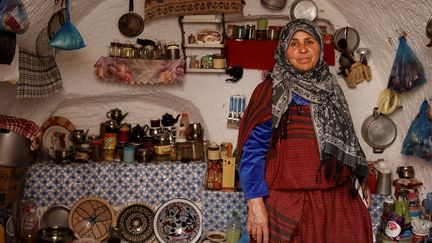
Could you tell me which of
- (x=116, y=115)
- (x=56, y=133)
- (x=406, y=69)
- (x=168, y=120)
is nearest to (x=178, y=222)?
(x=168, y=120)

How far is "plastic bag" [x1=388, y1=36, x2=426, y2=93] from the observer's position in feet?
8.95

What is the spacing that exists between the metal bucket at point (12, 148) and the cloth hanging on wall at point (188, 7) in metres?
1.29

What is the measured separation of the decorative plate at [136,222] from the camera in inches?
125

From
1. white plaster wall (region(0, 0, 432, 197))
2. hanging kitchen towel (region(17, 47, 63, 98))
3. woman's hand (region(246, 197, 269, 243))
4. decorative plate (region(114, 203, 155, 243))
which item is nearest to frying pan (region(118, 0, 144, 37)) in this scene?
white plaster wall (region(0, 0, 432, 197))

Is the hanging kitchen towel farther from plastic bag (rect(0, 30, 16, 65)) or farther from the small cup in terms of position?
the small cup

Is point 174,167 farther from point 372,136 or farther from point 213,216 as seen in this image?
point 372,136

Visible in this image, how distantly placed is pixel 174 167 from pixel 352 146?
1519mm

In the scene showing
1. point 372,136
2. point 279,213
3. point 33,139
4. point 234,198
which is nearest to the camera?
point 279,213

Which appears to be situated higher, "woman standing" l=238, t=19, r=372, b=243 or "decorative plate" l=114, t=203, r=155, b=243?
"woman standing" l=238, t=19, r=372, b=243

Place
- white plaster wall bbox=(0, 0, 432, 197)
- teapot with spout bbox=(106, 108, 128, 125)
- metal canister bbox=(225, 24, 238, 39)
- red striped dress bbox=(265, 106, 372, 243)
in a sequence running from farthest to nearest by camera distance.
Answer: teapot with spout bbox=(106, 108, 128, 125) < metal canister bbox=(225, 24, 238, 39) < white plaster wall bbox=(0, 0, 432, 197) < red striped dress bbox=(265, 106, 372, 243)

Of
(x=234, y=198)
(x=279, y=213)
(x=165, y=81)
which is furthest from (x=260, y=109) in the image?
(x=165, y=81)

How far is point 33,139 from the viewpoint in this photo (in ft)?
8.70

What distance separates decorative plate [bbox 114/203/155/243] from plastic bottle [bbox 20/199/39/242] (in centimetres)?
52

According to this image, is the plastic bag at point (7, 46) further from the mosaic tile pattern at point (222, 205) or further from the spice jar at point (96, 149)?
the mosaic tile pattern at point (222, 205)
